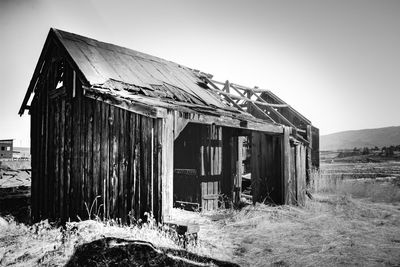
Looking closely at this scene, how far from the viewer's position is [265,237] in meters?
6.75

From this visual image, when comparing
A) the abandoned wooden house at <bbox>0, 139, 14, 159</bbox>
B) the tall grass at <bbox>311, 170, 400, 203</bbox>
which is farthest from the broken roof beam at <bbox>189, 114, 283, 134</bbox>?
the abandoned wooden house at <bbox>0, 139, 14, 159</bbox>

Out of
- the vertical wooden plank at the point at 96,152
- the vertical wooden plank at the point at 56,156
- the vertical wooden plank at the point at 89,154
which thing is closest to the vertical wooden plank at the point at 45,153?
the vertical wooden plank at the point at 56,156

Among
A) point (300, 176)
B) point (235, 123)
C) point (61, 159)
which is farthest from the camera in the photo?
point (300, 176)

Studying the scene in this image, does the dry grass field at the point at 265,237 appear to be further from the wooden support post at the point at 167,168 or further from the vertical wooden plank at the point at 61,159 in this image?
the vertical wooden plank at the point at 61,159

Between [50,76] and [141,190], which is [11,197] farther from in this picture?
[141,190]

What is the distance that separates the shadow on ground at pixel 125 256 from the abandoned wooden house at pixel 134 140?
1.19 metres

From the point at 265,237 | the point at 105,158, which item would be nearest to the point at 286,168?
the point at 265,237

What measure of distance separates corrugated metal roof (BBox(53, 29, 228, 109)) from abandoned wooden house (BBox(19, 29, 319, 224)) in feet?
0.15

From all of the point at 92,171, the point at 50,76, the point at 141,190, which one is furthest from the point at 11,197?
the point at 141,190

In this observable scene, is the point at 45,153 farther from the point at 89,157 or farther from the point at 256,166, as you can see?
the point at 256,166

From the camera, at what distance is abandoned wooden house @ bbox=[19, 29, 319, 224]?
A: 20.6ft

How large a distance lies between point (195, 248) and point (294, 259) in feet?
5.95

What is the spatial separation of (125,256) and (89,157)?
3702mm

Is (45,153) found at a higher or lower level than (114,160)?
higher
